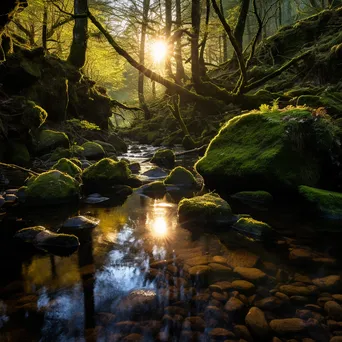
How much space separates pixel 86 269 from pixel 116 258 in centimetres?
44

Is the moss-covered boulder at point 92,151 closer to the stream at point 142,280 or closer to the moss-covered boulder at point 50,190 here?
the moss-covered boulder at point 50,190

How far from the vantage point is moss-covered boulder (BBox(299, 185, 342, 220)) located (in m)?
5.25

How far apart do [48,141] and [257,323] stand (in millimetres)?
10055

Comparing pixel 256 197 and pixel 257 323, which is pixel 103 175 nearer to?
pixel 256 197

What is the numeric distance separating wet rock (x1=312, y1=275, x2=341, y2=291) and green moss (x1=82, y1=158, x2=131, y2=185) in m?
5.12

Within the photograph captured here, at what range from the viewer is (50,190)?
5988 mm

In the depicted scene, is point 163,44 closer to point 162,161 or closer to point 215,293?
point 162,161

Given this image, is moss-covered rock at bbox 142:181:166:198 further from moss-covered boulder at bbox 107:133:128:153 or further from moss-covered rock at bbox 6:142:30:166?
moss-covered boulder at bbox 107:133:128:153

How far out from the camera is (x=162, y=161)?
1088 centimetres

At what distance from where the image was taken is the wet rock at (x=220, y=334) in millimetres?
2436

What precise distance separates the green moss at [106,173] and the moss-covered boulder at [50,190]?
833 millimetres

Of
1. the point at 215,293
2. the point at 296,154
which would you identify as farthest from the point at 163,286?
the point at 296,154

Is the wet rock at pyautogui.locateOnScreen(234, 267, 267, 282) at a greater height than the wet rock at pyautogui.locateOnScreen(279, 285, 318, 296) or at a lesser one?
greater

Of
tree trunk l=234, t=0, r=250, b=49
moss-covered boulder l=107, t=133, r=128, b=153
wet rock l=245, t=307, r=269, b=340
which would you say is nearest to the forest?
wet rock l=245, t=307, r=269, b=340
